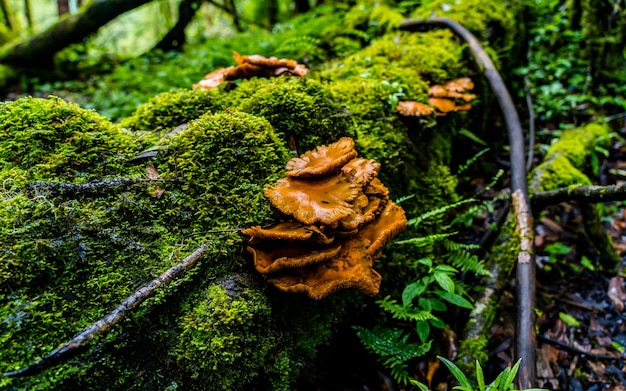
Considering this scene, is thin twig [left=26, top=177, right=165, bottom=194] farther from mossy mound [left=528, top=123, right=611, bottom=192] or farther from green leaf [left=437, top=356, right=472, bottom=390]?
mossy mound [left=528, top=123, right=611, bottom=192]

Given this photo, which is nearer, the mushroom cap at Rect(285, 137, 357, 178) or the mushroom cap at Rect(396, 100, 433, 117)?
the mushroom cap at Rect(285, 137, 357, 178)

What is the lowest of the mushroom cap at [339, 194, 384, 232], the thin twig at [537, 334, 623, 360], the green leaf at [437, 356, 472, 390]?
the thin twig at [537, 334, 623, 360]

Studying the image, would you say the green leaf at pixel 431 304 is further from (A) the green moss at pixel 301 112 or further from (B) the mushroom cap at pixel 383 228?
(A) the green moss at pixel 301 112

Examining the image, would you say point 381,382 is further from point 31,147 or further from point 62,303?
point 31,147

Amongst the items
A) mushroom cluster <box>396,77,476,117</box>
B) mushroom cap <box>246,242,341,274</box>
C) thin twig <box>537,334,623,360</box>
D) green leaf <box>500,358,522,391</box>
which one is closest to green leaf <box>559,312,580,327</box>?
thin twig <box>537,334,623,360</box>

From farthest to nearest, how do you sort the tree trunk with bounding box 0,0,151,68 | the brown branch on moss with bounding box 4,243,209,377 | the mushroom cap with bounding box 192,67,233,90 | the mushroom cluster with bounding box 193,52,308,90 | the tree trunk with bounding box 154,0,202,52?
the tree trunk with bounding box 154,0,202,52 → the tree trunk with bounding box 0,0,151,68 → the mushroom cluster with bounding box 193,52,308,90 → the mushroom cap with bounding box 192,67,233,90 → the brown branch on moss with bounding box 4,243,209,377
